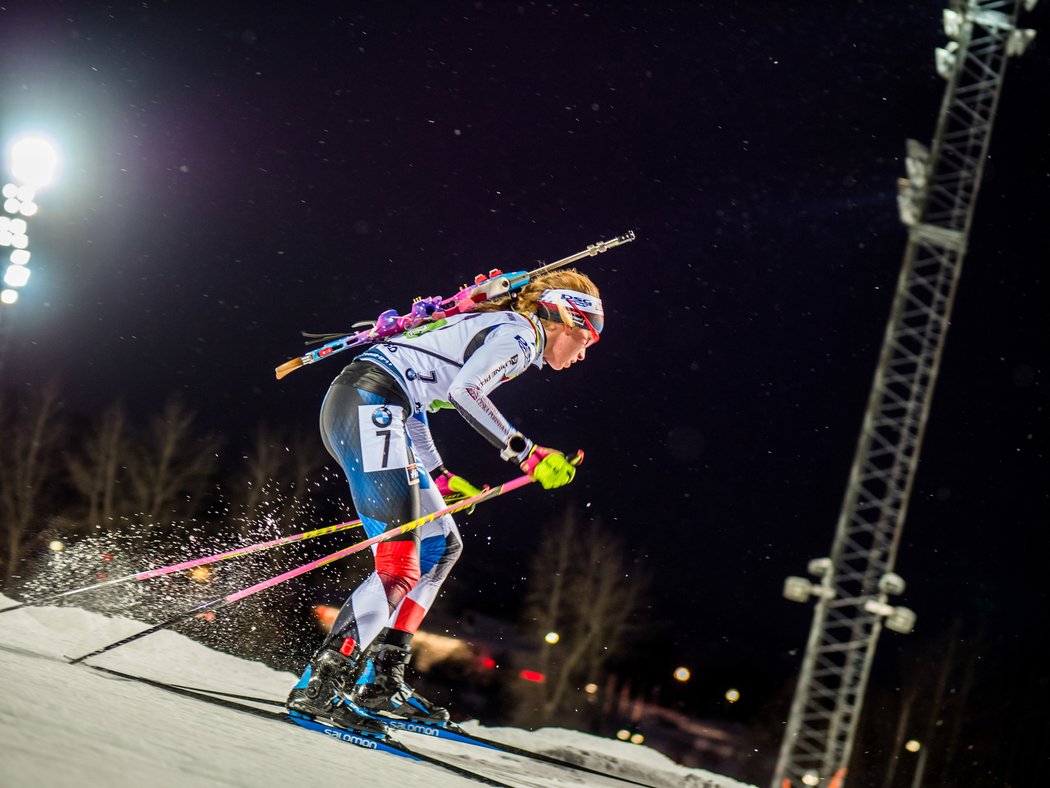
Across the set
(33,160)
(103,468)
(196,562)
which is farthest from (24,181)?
(103,468)

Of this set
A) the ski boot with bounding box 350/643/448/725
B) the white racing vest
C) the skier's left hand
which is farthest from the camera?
the skier's left hand

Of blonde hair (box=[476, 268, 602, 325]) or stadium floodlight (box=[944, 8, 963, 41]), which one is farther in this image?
stadium floodlight (box=[944, 8, 963, 41])

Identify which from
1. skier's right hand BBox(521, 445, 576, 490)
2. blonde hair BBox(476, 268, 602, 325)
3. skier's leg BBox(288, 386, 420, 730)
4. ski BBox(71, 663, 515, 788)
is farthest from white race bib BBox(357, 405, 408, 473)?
ski BBox(71, 663, 515, 788)

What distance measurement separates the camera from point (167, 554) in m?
20.2

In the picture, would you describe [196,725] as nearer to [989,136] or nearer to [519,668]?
[989,136]

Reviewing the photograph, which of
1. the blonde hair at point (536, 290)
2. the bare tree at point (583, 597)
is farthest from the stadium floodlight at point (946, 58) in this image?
the bare tree at point (583, 597)

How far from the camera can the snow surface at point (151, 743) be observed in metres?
2.27

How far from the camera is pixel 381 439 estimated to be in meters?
4.48

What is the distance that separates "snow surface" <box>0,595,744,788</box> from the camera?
2271 mm

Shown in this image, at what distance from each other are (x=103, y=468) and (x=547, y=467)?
60.0 feet

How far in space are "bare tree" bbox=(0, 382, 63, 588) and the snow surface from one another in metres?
14.2

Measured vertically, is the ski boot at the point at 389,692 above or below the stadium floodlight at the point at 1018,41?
below

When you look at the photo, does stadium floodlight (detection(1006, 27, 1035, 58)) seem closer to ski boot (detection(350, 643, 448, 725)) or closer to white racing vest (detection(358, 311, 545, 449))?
white racing vest (detection(358, 311, 545, 449))

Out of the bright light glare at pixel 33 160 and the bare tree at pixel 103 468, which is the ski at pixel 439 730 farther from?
the bare tree at pixel 103 468
